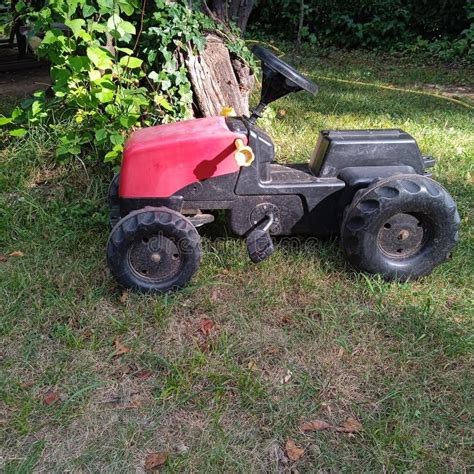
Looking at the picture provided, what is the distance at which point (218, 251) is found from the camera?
2930 millimetres

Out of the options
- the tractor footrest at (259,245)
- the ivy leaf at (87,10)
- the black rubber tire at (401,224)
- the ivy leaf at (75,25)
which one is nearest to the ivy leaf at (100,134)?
the ivy leaf at (75,25)

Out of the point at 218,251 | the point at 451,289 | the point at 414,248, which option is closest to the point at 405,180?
the point at 414,248

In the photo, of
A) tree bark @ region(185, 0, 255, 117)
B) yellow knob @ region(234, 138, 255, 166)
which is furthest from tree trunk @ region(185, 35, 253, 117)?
yellow knob @ region(234, 138, 255, 166)

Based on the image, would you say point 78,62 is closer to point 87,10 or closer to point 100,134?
point 87,10

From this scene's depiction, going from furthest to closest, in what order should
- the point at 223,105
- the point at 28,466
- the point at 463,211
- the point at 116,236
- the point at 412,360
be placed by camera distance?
1. the point at 223,105
2. the point at 463,211
3. the point at 116,236
4. the point at 412,360
5. the point at 28,466

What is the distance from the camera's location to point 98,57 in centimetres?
329

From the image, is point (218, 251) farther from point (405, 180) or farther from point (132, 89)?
point (132, 89)

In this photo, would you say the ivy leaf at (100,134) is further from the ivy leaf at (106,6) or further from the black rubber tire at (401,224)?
the black rubber tire at (401,224)

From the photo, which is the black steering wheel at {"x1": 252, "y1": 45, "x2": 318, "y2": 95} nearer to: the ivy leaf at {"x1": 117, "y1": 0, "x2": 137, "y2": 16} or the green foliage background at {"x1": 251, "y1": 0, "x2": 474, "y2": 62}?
the ivy leaf at {"x1": 117, "y1": 0, "x2": 137, "y2": 16}

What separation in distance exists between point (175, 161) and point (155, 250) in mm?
406

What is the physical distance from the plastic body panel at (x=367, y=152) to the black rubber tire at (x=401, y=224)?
0.75ft

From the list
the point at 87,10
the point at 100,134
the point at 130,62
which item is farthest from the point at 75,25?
the point at 100,134

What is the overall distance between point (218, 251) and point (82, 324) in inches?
30.7

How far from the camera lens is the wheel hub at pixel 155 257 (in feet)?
8.24
